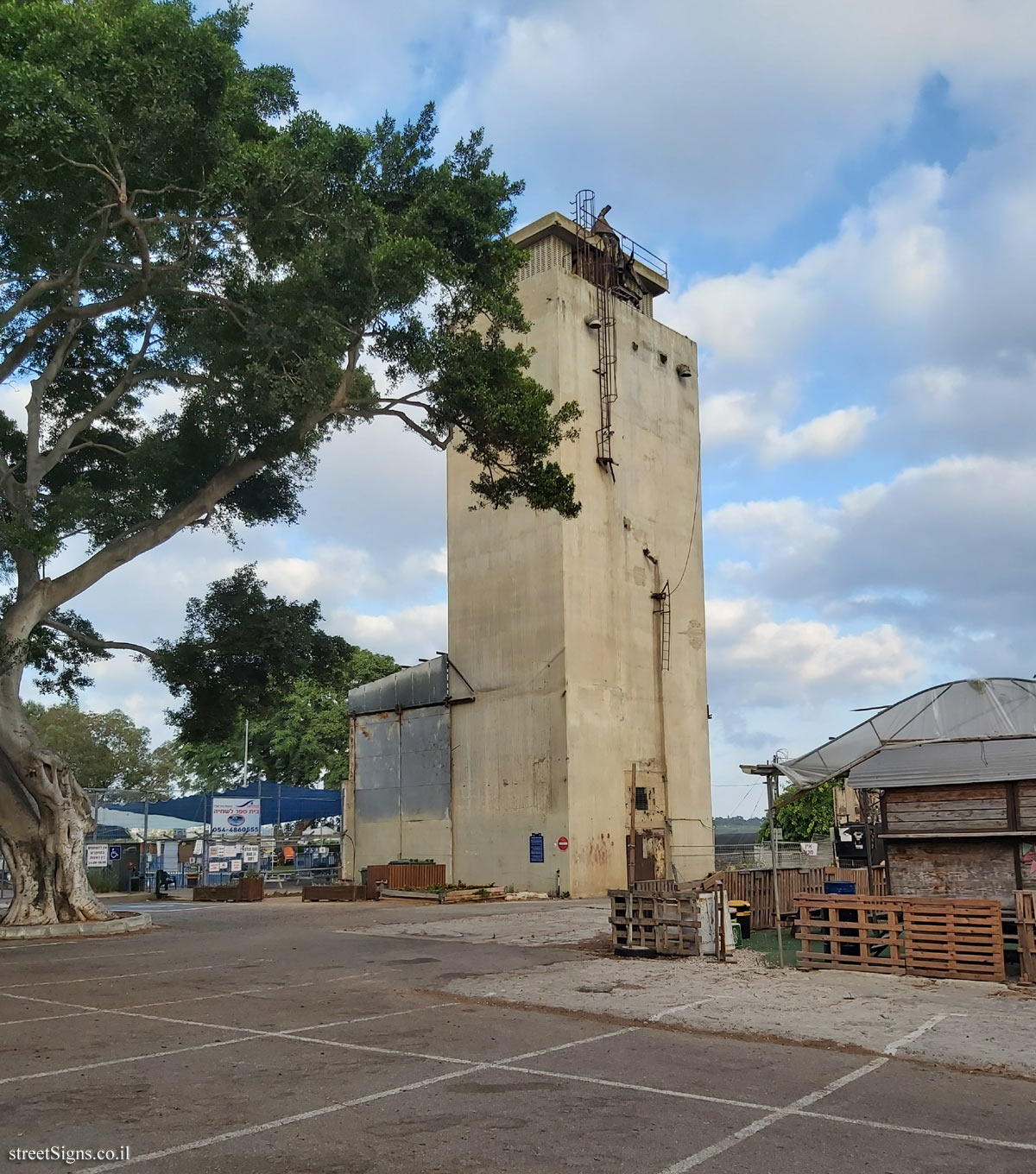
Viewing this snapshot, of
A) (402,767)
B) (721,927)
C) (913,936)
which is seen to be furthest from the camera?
(402,767)

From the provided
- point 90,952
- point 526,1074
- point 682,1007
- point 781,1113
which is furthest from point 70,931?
point 781,1113

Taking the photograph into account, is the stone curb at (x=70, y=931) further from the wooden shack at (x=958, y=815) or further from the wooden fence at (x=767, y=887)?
the wooden shack at (x=958, y=815)

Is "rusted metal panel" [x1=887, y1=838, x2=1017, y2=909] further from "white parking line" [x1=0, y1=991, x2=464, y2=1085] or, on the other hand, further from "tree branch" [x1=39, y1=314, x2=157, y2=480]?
"tree branch" [x1=39, y1=314, x2=157, y2=480]

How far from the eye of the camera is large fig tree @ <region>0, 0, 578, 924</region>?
16516mm

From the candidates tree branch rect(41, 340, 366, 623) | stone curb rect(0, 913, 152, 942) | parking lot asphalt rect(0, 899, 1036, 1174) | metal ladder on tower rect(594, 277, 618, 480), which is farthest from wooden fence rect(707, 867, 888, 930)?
metal ladder on tower rect(594, 277, 618, 480)

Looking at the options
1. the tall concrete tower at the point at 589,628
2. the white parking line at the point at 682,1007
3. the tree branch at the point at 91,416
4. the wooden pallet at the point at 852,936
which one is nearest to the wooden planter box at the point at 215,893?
the tall concrete tower at the point at 589,628

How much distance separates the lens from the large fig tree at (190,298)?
16516 millimetres

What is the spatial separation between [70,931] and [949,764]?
17.1 m

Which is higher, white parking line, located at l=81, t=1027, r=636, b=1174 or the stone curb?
white parking line, located at l=81, t=1027, r=636, b=1174

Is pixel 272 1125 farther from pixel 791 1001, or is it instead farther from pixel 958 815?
pixel 958 815

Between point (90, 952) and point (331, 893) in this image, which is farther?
point (331, 893)

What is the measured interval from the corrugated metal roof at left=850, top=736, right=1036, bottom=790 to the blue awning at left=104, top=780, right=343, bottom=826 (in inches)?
1143

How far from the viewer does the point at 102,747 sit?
64000mm

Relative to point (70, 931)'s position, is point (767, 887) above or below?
Result: above
